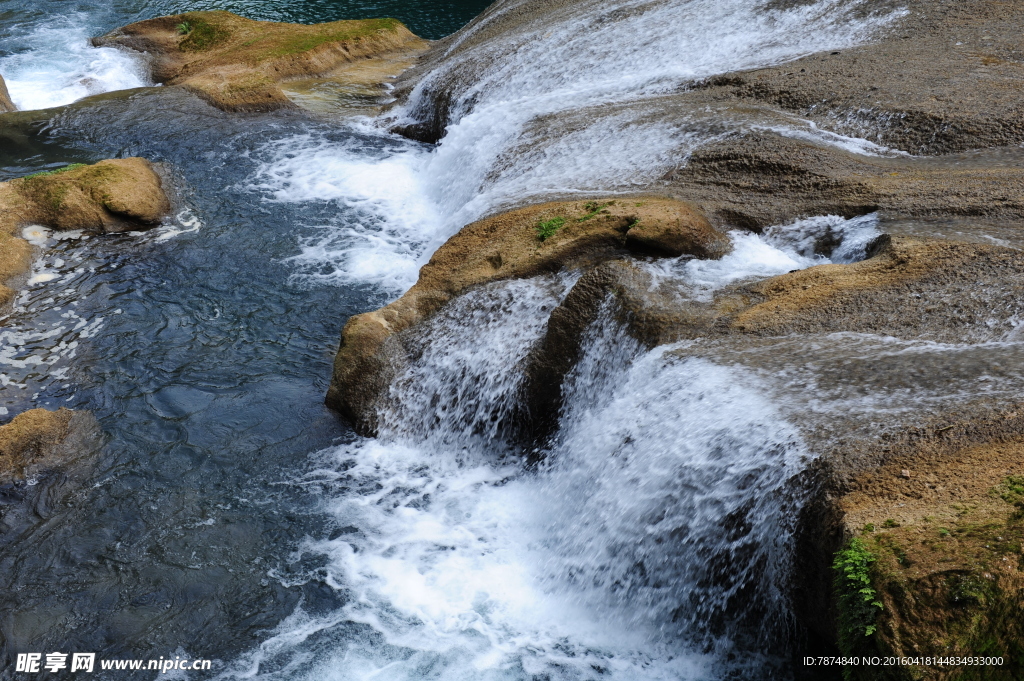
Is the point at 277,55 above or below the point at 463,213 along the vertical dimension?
above

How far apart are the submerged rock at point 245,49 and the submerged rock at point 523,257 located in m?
8.96

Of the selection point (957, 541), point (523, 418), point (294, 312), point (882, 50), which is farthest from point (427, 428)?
point (882, 50)

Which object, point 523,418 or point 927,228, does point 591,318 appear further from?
point 927,228

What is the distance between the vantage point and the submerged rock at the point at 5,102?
1612 cm

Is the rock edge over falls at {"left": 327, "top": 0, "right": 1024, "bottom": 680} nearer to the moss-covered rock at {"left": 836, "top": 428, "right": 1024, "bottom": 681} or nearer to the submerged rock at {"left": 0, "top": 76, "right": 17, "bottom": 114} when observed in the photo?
the moss-covered rock at {"left": 836, "top": 428, "right": 1024, "bottom": 681}

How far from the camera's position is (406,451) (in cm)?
815

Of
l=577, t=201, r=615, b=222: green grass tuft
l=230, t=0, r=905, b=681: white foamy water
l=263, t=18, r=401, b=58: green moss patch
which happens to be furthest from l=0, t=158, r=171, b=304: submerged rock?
l=577, t=201, r=615, b=222: green grass tuft

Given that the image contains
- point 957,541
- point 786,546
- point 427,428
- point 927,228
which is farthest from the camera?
point 427,428

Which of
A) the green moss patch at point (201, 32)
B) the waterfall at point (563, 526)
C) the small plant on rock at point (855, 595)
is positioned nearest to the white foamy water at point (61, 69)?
the green moss patch at point (201, 32)

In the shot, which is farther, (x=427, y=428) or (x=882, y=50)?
(x=882, y=50)

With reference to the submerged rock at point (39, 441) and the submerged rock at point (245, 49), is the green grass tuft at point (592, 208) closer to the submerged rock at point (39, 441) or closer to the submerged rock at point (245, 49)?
the submerged rock at point (39, 441)

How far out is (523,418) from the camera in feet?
25.6

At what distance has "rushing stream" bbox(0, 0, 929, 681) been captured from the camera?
19.6 ft

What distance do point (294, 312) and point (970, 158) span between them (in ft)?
25.9
